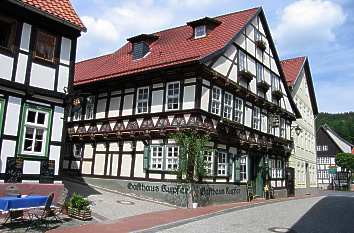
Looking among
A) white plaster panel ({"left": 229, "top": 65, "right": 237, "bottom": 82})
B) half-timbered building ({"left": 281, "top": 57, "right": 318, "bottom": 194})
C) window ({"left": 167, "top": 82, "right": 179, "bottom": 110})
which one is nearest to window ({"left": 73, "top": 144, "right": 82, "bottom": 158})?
window ({"left": 167, "top": 82, "right": 179, "bottom": 110})

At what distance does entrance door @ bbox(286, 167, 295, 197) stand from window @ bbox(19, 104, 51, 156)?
860 inches

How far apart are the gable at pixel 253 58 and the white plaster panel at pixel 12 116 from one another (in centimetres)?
998

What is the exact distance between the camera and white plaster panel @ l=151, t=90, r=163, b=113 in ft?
68.0

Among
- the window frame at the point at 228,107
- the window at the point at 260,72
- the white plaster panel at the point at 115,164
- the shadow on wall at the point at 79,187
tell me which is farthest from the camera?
the window at the point at 260,72

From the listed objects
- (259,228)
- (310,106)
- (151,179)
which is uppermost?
(310,106)

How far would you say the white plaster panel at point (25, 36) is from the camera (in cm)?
1431

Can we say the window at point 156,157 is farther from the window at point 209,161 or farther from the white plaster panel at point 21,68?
the white plaster panel at point 21,68

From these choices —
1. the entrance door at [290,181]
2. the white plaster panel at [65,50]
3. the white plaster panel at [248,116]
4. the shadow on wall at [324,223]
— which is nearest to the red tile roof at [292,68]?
the entrance door at [290,181]

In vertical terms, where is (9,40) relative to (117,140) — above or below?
above

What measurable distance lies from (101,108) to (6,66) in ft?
32.9

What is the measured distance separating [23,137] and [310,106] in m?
36.1

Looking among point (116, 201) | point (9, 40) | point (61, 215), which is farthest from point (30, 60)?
point (116, 201)

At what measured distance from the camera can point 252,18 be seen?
25.5 metres

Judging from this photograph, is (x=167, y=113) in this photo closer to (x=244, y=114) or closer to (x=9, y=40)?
(x=244, y=114)
